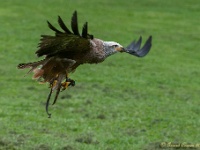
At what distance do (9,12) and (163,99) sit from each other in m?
11.8

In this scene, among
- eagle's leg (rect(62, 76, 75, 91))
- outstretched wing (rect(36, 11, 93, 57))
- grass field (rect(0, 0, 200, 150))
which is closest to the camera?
outstretched wing (rect(36, 11, 93, 57))

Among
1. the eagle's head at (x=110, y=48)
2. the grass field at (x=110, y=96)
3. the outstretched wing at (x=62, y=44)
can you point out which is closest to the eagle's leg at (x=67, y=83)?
the outstretched wing at (x=62, y=44)

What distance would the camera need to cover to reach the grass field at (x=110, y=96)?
28.9ft

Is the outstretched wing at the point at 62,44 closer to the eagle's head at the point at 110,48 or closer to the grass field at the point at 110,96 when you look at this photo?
the eagle's head at the point at 110,48

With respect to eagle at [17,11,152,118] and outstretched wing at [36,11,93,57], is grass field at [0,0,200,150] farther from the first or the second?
outstretched wing at [36,11,93,57]

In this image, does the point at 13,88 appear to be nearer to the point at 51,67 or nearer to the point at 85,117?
the point at 85,117

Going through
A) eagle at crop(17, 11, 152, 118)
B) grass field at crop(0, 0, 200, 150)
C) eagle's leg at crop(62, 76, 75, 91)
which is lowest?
grass field at crop(0, 0, 200, 150)

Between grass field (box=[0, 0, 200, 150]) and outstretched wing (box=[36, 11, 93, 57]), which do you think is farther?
grass field (box=[0, 0, 200, 150])

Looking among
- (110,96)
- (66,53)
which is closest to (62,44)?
(66,53)

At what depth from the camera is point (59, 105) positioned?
35.5 feet

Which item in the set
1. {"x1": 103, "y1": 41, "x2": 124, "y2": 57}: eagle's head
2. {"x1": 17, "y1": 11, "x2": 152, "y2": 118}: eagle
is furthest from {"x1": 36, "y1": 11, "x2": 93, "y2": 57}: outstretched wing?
{"x1": 103, "y1": 41, "x2": 124, "y2": 57}: eagle's head

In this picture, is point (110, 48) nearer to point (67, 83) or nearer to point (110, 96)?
point (67, 83)

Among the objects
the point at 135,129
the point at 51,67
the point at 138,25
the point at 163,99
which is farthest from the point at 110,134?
the point at 138,25

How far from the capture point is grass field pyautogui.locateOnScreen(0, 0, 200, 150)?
881 cm
